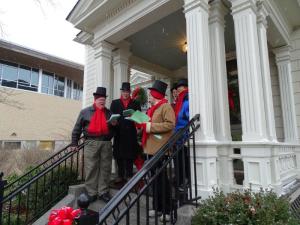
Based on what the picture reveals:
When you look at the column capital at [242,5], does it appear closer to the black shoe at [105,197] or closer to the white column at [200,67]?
the white column at [200,67]

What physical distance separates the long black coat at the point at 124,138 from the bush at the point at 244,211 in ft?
5.82

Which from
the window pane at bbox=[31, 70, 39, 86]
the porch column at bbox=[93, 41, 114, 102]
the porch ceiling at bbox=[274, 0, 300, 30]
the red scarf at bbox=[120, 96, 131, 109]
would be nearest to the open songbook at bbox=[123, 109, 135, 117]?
the red scarf at bbox=[120, 96, 131, 109]

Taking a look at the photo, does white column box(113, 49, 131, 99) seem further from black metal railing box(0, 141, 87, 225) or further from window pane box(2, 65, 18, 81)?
window pane box(2, 65, 18, 81)

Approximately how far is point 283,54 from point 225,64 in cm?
237


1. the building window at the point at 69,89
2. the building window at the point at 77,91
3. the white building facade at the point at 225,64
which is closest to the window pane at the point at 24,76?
the building window at the point at 69,89

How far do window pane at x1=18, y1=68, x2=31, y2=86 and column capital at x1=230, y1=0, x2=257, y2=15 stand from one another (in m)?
15.3

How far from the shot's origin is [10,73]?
15.5m

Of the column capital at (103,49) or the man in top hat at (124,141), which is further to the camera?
the column capital at (103,49)

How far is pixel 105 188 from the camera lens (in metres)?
3.94

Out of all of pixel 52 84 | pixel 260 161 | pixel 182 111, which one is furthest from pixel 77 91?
pixel 260 161

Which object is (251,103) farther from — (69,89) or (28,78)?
(69,89)

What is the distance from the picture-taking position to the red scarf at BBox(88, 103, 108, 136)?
3.95 meters

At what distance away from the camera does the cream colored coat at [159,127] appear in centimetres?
320

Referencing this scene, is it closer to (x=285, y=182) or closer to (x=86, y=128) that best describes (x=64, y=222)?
(x=86, y=128)
